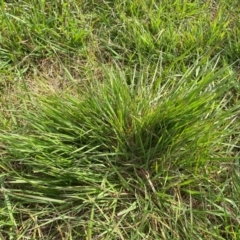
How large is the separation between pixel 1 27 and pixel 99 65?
46 centimetres

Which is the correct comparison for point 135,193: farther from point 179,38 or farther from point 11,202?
point 179,38

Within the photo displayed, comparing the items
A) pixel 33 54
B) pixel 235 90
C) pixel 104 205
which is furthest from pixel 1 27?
pixel 235 90

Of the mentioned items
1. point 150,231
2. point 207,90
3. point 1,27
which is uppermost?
point 1,27

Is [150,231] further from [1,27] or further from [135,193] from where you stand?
[1,27]

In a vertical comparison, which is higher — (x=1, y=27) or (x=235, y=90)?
(x=1, y=27)

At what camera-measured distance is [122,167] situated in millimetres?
1517

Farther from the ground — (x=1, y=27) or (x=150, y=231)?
(x=1, y=27)

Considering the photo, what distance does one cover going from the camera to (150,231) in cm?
145

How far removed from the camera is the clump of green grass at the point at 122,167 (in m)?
1.46

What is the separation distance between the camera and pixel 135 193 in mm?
1481

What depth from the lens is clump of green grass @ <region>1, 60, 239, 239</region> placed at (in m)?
1.46

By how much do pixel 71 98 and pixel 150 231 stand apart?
53 centimetres

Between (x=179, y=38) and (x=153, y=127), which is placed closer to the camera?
(x=153, y=127)

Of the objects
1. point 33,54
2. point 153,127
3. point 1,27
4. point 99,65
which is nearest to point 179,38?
point 99,65
